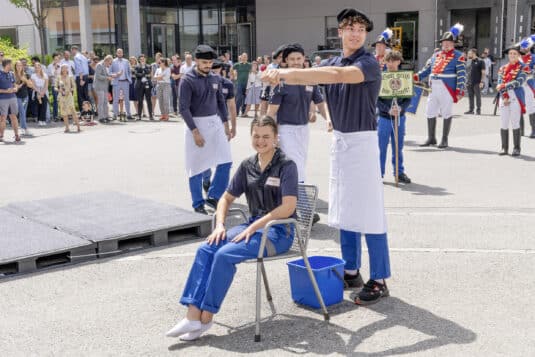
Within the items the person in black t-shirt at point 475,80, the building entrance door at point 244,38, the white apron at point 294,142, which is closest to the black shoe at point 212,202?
the white apron at point 294,142

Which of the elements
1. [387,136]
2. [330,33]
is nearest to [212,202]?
[387,136]

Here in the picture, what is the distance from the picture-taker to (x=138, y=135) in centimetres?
1805

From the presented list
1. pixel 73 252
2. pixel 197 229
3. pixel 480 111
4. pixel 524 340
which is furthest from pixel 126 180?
pixel 480 111

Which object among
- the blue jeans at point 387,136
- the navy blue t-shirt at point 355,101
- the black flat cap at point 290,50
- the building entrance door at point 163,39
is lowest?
the blue jeans at point 387,136

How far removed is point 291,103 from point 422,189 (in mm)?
3258

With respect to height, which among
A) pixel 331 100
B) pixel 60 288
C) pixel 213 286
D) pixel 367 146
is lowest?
pixel 60 288

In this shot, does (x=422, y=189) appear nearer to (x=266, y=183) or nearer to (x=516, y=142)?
(x=516, y=142)

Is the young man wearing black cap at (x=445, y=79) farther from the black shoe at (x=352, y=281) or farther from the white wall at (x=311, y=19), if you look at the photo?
the white wall at (x=311, y=19)

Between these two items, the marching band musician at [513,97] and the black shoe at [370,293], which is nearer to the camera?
the black shoe at [370,293]

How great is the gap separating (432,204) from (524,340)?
4604mm

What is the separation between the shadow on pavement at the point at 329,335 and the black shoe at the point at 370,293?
101mm

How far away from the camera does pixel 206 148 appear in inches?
342

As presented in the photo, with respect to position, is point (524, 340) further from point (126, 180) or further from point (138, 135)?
point (138, 135)

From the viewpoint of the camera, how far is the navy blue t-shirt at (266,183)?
16.7 feet
